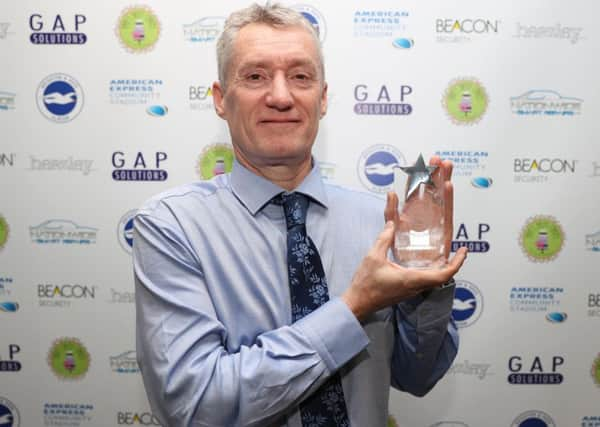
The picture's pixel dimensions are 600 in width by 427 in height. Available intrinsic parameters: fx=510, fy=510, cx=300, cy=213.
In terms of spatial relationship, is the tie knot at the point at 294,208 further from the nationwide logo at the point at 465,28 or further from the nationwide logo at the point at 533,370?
the nationwide logo at the point at 533,370

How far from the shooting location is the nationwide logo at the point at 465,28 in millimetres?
1687

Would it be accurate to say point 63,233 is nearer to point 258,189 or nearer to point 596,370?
point 258,189

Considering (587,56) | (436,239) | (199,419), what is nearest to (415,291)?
(436,239)

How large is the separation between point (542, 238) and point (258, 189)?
1148 millimetres

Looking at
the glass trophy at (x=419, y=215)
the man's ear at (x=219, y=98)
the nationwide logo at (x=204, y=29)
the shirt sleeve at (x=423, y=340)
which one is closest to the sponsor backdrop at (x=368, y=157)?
the nationwide logo at (x=204, y=29)

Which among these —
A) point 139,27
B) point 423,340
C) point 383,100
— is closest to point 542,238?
point 383,100

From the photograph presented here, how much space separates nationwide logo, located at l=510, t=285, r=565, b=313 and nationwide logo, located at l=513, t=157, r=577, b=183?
0.37 m

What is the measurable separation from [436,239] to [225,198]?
435 mm

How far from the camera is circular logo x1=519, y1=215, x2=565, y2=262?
68.4 inches

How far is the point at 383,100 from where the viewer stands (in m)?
1.71

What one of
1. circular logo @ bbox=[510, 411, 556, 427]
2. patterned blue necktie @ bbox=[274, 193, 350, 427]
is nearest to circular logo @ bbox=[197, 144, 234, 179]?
patterned blue necktie @ bbox=[274, 193, 350, 427]

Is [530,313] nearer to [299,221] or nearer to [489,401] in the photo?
[489,401]

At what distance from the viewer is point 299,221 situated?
104cm

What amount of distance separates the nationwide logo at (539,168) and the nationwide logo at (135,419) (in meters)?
1.53
